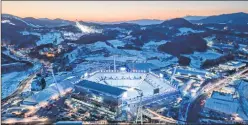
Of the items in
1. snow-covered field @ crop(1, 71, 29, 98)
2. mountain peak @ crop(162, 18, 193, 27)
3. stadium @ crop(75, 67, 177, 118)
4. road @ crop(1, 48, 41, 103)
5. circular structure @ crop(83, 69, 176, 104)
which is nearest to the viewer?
stadium @ crop(75, 67, 177, 118)

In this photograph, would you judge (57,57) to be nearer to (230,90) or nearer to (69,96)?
(69,96)

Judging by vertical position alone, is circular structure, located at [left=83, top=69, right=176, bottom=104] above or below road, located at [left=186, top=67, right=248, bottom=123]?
above

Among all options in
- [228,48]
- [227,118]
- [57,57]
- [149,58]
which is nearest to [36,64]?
[57,57]

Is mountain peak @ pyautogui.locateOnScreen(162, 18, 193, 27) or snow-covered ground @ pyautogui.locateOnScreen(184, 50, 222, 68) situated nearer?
snow-covered ground @ pyautogui.locateOnScreen(184, 50, 222, 68)

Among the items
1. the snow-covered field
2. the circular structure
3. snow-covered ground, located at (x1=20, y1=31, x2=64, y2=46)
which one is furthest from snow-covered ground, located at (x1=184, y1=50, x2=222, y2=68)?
snow-covered ground, located at (x1=20, y1=31, x2=64, y2=46)

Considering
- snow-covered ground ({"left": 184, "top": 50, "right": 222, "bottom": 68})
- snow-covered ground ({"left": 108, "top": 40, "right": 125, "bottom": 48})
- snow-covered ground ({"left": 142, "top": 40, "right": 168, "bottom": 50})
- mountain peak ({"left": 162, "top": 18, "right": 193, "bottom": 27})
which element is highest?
mountain peak ({"left": 162, "top": 18, "right": 193, "bottom": 27})

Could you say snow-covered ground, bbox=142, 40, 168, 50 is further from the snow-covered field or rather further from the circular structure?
the circular structure

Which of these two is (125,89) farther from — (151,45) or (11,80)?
(151,45)

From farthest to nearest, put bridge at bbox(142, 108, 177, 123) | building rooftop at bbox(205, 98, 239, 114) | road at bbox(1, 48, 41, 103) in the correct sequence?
road at bbox(1, 48, 41, 103) < building rooftop at bbox(205, 98, 239, 114) < bridge at bbox(142, 108, 177, 123)
